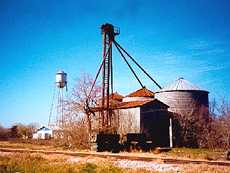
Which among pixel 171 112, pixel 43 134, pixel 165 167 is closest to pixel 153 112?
pixel 171 112

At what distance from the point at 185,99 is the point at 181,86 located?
1480mm

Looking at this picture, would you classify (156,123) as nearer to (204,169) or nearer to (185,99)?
(185,99)

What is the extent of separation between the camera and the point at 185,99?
32.0 meters

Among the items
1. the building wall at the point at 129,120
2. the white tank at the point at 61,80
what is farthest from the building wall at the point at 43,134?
the building wall at the point at 129,120

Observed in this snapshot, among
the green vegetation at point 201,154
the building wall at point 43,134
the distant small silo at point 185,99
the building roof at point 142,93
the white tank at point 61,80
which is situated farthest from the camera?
the building wall at point 43,134

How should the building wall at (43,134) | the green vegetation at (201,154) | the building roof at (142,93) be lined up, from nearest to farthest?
the green vegetation at (201,154) → the building roof at (142,93) → the building wall at (43,134)

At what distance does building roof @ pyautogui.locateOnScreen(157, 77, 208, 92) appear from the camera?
32375 mm

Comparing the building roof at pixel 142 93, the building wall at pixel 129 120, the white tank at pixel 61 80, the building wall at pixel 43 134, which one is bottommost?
the building wall at pixel 43 134

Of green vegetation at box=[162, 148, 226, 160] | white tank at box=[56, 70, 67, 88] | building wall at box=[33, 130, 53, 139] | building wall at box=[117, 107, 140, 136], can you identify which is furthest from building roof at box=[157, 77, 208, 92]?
building wall at box=[33, 130, 53, 139]

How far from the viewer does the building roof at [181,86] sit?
3238 cm

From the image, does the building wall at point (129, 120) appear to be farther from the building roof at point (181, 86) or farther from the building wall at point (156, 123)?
the building roof at point (181, 86)

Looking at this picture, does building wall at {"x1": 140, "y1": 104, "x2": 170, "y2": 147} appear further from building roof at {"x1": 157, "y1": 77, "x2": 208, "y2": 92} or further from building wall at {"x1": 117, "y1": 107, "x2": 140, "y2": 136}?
building roof at {"x1": 157, "y1": 77, "x2": 208, "y2": 92}

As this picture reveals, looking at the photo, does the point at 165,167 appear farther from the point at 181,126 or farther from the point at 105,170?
the point at 181,126

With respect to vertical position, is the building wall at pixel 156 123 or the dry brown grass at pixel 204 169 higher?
the building wall at pixel 156 123
